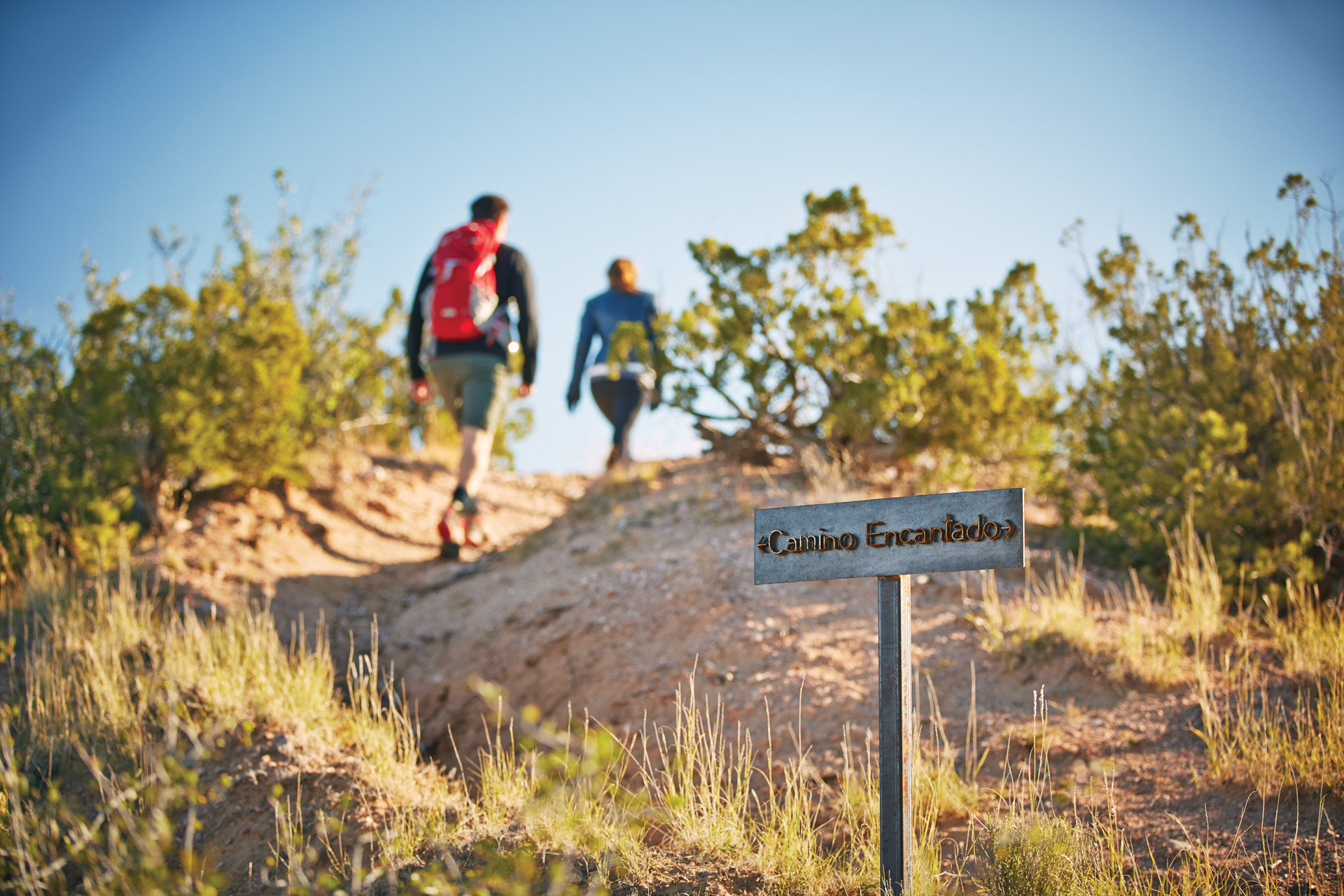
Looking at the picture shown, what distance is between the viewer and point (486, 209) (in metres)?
7.33

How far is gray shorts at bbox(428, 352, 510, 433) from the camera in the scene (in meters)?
7.01

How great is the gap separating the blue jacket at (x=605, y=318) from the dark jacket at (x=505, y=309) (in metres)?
1.65

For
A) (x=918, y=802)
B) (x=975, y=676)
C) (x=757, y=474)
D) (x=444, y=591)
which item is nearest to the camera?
(x=918, y=802)

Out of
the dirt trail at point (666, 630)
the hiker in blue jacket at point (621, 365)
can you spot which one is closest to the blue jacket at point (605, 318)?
the hiker in blue jacket at point (621, 365)

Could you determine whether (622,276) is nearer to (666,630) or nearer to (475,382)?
(475,382)

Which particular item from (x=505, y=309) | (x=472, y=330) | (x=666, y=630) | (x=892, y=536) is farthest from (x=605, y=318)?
(x=892, y=536)

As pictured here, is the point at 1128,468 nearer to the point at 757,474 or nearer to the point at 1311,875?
the point at 757,474

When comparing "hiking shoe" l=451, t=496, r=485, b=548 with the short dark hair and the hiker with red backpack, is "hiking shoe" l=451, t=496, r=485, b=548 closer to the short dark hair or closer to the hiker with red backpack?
the hiker with red backpack

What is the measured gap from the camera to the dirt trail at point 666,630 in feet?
13.0

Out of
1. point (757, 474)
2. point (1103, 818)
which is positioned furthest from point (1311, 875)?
point (757, 474)

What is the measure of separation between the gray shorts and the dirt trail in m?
1.16

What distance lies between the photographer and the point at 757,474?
7.83 meters

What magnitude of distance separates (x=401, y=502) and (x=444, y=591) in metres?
2.23

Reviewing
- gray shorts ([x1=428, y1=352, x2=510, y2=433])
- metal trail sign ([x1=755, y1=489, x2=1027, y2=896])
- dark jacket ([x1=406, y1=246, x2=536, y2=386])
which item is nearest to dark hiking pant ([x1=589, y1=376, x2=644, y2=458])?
dark jacket ([x1=406, y1=246, x2=536, y2=386])
